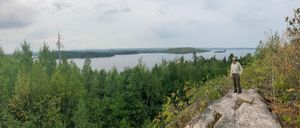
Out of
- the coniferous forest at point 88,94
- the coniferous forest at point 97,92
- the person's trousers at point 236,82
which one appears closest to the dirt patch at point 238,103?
the person's trousers at point 236,82

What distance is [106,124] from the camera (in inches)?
2173

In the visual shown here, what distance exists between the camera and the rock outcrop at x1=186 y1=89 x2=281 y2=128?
18.4 meters

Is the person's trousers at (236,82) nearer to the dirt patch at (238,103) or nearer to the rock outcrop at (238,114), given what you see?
the rock outcrop at (238,114)

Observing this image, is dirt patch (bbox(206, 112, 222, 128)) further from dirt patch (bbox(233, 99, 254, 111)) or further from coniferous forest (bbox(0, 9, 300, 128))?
coniferous forest (bbox(0, 9, 300, 128))

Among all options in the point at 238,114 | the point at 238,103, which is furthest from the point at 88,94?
the point at 238,114

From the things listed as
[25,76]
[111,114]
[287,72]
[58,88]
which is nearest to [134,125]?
[111,114]

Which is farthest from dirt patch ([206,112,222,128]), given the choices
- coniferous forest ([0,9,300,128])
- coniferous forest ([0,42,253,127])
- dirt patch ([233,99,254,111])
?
coniferous forest ([0,42,253,127])

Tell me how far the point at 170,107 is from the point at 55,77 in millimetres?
32634

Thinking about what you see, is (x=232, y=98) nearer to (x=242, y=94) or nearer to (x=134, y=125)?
(x=242, y=94)

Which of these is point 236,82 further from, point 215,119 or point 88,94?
point 88,94

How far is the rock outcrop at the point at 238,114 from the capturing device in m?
18.4

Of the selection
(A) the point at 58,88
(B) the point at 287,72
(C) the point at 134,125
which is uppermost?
(B) the point at 287,72

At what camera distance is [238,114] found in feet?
63.7

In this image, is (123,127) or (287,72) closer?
(287,72)
